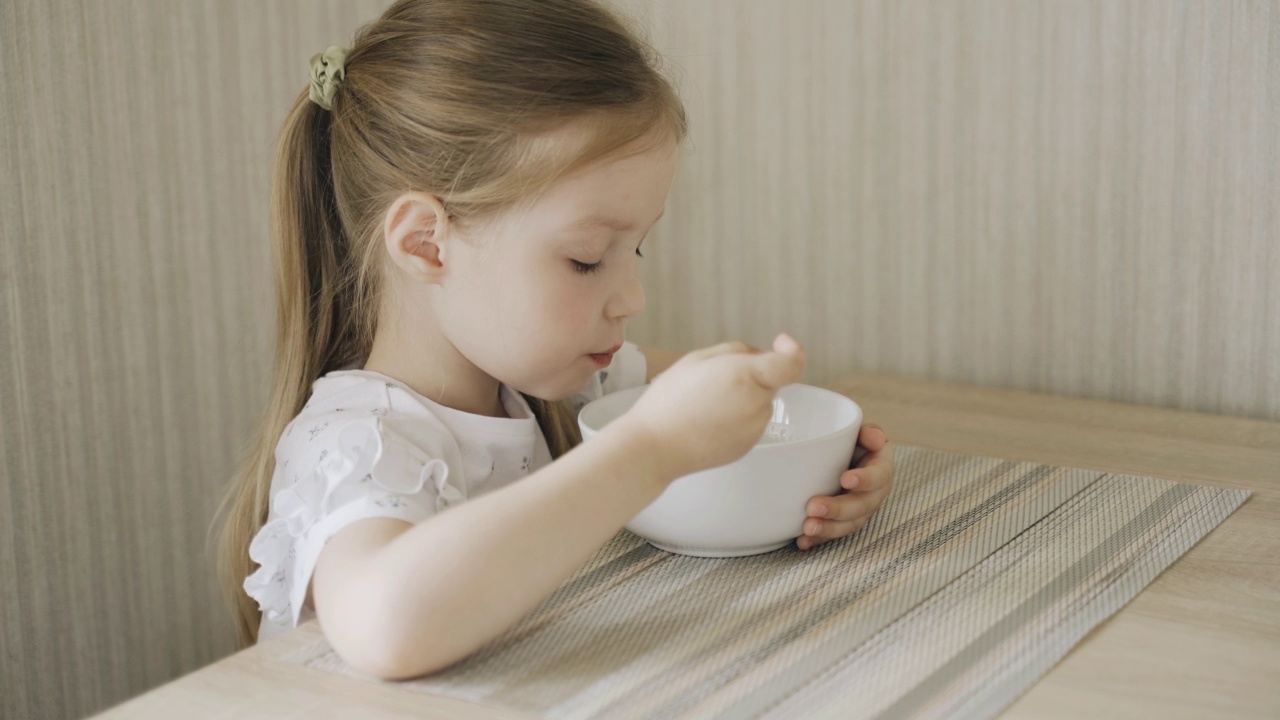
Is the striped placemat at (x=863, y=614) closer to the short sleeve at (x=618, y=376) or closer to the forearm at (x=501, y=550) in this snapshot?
the forearm at (x=501, y=550)

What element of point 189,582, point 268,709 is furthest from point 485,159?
point 189,582

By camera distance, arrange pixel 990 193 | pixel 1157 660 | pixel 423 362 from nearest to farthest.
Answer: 1. pixel 1157 660
2. pixel 423 362
3. pixel 990 193

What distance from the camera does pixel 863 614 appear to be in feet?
2.29

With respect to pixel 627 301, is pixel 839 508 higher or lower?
lower

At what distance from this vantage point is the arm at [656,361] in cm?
126

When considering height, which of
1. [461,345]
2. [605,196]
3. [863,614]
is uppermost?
[605,196]

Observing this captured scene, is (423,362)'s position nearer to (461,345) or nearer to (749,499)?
(461,345)

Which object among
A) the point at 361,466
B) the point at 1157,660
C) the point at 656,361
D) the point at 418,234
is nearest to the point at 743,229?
the point at 656,361

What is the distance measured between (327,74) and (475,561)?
471 mm

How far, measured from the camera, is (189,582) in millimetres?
1360

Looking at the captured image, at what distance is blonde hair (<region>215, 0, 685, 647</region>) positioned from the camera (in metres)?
0.86

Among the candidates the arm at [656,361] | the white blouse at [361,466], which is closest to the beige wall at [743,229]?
the arm at [656,361]

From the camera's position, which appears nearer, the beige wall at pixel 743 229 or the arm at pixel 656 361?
the beige wall at pixel 743 229

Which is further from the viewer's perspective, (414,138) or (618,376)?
(618,376)
